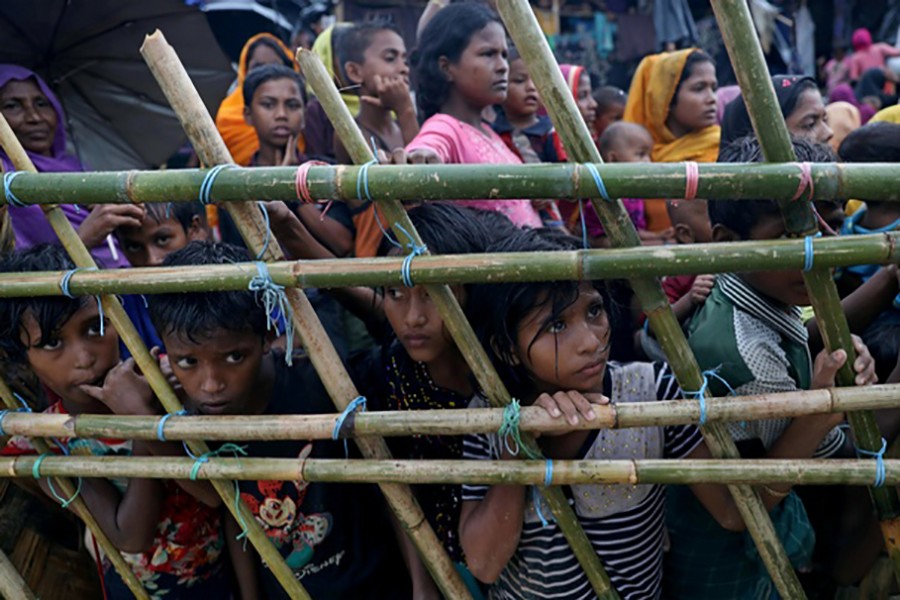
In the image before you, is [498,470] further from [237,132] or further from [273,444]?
[237,132]

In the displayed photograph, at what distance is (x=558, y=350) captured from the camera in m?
1.67

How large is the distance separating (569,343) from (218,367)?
856mm

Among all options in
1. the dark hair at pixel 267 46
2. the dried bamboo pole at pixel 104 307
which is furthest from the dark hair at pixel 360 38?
the dried bamboo pole at pixel 104 307

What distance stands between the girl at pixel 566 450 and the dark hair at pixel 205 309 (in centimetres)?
56

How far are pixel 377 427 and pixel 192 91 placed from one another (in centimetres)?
80

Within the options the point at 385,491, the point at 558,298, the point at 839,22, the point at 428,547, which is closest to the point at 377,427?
the point at 385,491

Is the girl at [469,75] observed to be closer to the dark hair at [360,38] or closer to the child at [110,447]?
the dark hair at [360,38]

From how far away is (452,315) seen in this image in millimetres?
1589

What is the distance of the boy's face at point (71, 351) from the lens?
196 cm

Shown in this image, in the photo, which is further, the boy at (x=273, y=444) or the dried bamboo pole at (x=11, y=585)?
the dried bamboo pole at (x=11, y=585)

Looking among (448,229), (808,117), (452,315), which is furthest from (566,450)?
(808,117)

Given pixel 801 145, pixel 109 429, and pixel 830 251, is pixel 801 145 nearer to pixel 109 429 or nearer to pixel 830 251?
pixel 830 251

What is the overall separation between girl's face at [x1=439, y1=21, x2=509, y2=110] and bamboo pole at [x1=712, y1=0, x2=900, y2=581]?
1.36 meters

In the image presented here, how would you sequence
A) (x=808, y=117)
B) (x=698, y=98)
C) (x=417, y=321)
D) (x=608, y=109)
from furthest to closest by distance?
1. (x=608, y=109)
2. (x=698, y=98)
3. (x=808, y=117)
4. (x=417, y=321)
